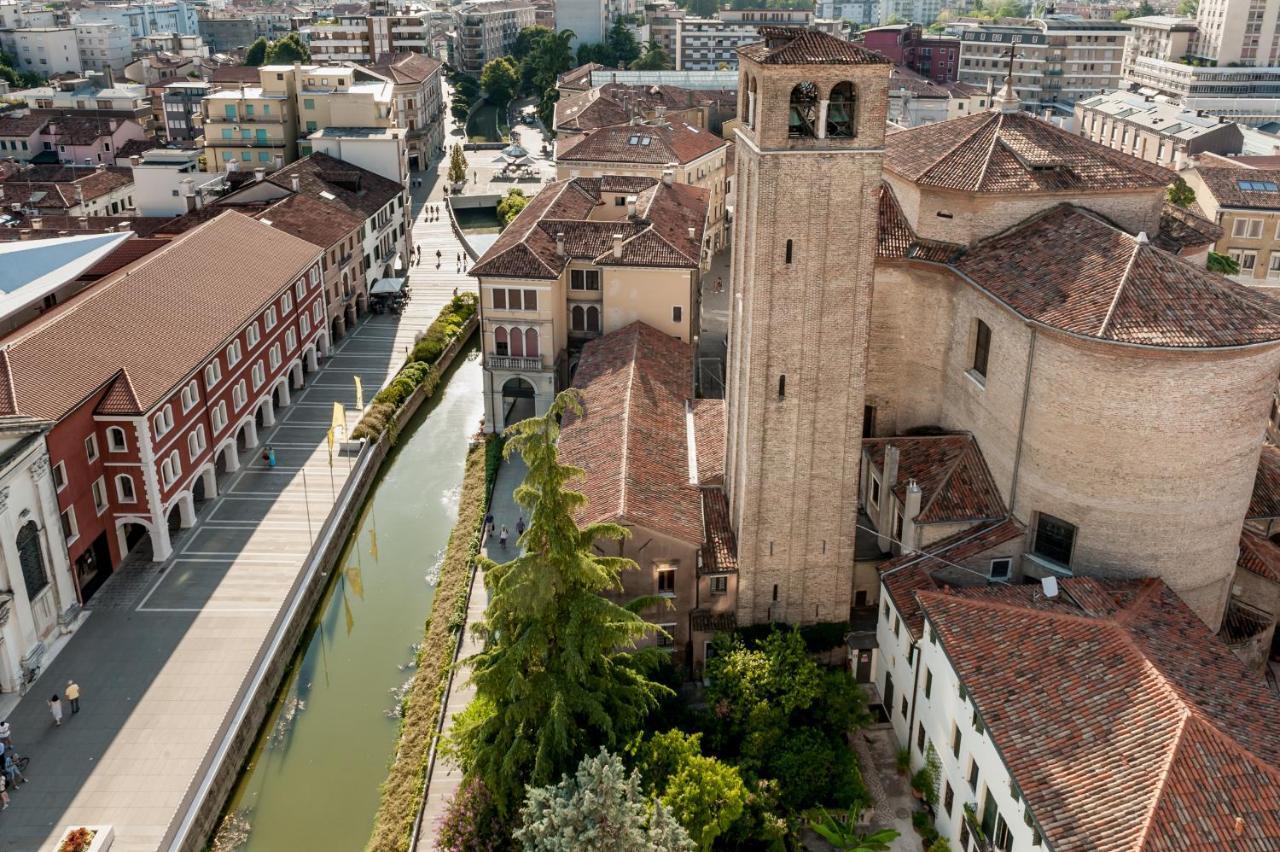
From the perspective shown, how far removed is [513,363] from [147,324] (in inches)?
631

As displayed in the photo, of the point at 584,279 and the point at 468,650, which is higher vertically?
the point at 584,279

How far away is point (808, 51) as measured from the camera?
99.8ft

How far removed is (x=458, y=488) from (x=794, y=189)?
2567 centimetres

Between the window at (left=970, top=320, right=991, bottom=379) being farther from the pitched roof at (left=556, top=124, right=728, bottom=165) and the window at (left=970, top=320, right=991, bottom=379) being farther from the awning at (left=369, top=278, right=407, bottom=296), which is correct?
the awning at (left=369, top=278, right=407, bottom=296)

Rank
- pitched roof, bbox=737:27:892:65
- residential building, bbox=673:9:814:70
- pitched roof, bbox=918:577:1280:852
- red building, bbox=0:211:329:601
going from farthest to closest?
1. residential building, bbox=673:9:814:70
2. red building, bbox=0:211:329:601
3. pitched roof, bbox=737:27:892:65
4. pitched roof, bbox=918:577:1280:852

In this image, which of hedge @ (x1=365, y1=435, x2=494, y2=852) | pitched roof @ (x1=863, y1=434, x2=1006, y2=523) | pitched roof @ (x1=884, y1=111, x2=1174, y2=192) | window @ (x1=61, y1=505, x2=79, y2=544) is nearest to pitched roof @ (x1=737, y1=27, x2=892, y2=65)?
pitched roof @ (x1=884, y1=111, x2=1174, y2=192)

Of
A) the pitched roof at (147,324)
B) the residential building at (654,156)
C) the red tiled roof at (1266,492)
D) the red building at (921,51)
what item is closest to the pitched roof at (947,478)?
the red tiled roof at (1266,492)

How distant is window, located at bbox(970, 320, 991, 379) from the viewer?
35.1 metres

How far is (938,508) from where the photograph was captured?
34.0 metres

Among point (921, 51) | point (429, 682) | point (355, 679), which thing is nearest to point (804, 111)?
point (429, 682)

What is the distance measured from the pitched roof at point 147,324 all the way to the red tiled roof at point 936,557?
26.8 m

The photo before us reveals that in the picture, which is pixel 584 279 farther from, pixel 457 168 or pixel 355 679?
pixel 457 168

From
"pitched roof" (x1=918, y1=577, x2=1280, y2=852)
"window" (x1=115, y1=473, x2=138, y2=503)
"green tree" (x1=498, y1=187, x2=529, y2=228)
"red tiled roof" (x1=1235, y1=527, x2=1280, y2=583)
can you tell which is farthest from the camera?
"green tree" (x1=498, y1=187, x2=529, y2=228)

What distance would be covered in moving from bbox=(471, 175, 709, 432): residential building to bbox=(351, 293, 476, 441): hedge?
5375 mm
